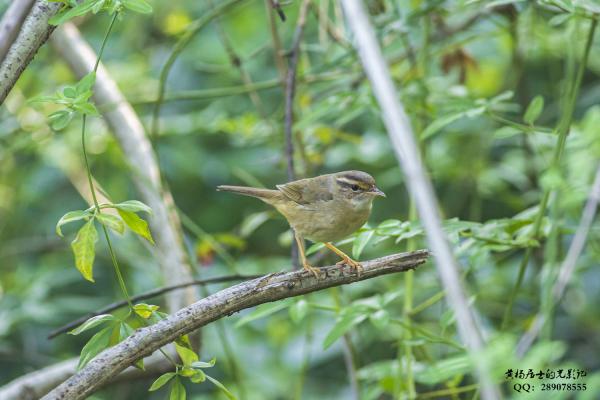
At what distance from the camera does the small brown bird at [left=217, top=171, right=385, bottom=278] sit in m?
4.04

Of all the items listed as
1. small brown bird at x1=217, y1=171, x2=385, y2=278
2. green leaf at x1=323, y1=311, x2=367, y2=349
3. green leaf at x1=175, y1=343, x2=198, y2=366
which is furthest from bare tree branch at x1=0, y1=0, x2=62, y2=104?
small brown bird at x1=217, y1=171, x2=385, y2=278

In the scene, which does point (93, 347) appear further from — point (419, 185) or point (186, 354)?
point (419, 185)

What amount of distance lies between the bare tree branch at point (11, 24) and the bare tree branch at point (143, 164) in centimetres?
186

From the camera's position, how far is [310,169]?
4.82 meters

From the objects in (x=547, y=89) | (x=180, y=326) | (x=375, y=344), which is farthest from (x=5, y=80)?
(x=547, y=89)

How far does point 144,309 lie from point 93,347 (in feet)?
0.61

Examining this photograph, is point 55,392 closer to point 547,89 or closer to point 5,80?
point 5,80

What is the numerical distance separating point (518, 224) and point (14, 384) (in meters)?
2.27

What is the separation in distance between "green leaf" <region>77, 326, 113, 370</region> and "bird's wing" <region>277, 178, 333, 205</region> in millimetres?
2130

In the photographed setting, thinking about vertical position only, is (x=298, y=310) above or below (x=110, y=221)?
below

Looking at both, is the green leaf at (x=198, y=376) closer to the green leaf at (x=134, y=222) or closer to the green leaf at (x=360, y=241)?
the green leaf at (x=134, y=222)

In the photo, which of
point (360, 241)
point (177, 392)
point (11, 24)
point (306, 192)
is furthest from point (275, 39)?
point (177, 392)

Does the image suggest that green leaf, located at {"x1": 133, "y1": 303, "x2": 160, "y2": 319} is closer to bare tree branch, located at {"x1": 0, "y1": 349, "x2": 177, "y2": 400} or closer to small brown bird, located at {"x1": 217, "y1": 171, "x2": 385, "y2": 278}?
bare tree branch, located at {"x1": 0, "y1": 349, "x2": 177, "y2": 400}

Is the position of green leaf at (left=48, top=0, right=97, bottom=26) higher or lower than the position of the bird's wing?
higher
